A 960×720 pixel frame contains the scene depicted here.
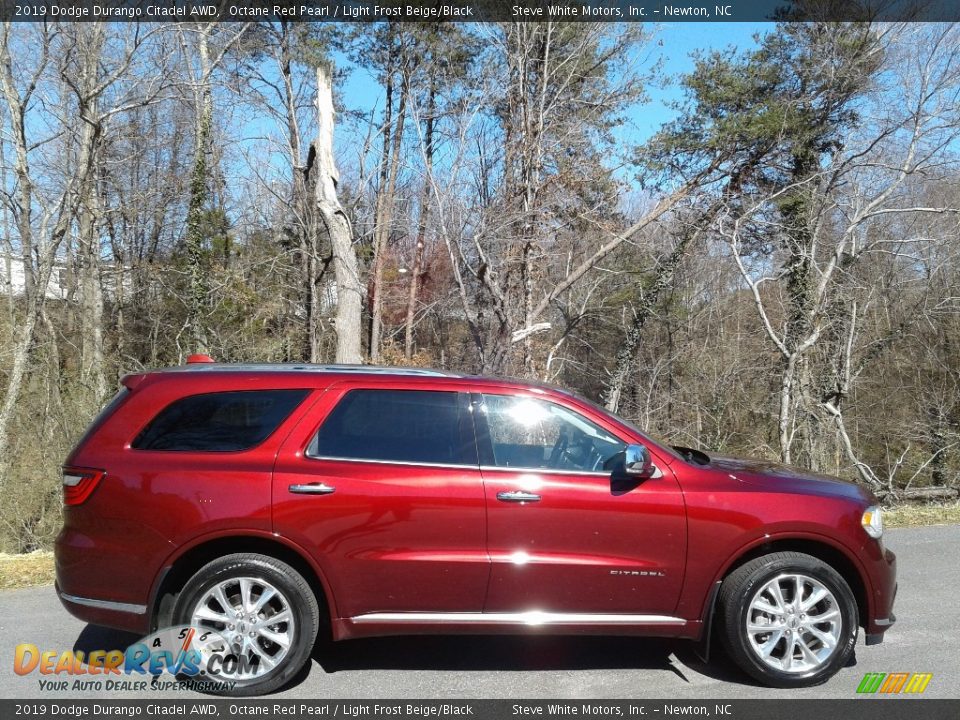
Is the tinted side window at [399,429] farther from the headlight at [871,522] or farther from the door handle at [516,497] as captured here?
the headlight at [871,522]

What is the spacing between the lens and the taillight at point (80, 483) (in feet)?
14.5

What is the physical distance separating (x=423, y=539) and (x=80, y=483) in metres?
1.92

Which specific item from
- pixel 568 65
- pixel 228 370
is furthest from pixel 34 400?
pixel 228 370

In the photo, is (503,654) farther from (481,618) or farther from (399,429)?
(399,429)

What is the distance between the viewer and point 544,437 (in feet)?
15.4

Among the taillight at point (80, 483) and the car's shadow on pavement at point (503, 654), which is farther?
the car's shadow on pavement at point (503, 654)

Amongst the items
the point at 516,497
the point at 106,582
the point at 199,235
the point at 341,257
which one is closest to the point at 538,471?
the point at 516,497

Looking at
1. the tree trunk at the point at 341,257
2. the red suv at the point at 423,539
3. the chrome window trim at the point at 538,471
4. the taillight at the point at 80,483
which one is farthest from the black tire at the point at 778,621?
the tree trunk at the point at 341,257

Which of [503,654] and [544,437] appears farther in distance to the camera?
[503,654]

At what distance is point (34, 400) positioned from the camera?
631 inches

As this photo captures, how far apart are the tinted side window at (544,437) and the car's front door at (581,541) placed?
7 cm

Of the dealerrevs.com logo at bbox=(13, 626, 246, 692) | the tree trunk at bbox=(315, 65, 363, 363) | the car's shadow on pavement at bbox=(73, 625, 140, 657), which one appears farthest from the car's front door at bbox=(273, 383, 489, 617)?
the tree trunk at bbox=(315, 65, 363, 363)

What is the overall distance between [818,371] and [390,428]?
1494cm
